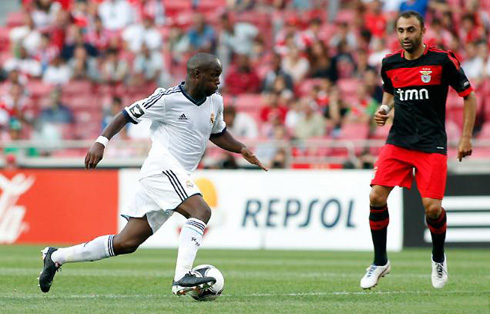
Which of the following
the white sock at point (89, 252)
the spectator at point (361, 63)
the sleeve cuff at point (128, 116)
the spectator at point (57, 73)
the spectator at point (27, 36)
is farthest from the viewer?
the spectator at point (27, 36)

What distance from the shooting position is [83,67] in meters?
21.5

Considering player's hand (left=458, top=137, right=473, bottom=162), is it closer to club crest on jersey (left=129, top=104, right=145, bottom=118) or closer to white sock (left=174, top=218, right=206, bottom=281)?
white sock (left=174, top=218, right=206, bottom=281)

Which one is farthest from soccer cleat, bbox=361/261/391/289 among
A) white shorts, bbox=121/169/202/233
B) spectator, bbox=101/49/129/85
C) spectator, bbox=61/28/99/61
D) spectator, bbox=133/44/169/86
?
spectator, bbox=61/28/99/61

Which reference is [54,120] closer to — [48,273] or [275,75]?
[275,75]

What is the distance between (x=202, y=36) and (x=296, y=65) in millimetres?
2191

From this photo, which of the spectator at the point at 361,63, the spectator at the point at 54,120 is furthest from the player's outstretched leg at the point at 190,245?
the spectator at the point at 54,120

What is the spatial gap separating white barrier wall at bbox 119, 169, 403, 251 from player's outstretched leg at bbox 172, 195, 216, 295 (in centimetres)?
826

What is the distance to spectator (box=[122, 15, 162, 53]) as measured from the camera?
2136 cm

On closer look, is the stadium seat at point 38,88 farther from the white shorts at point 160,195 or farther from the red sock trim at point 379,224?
the white shorts at point 160,195

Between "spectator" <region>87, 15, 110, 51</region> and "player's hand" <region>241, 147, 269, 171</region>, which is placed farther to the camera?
"spectator" <region>87, 15, 110, 51</region>

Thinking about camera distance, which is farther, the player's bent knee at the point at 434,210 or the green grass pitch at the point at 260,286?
the player's bent knee at the point at 434,210

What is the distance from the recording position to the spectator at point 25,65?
22031mm

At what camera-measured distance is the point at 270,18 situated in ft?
71.5

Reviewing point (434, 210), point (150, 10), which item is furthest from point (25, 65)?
point (434, 210)
